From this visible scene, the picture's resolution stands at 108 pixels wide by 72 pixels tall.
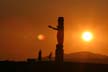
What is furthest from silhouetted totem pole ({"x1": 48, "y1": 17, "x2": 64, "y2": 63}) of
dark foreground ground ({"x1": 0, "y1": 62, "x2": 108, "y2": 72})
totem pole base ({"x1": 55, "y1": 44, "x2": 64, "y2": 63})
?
dark foreground ground ({"x1": 0, "y1": 62, "x2": 108, "y2": 72})

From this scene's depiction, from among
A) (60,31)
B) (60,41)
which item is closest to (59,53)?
(60,41)

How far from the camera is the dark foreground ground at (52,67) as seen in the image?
29891mm

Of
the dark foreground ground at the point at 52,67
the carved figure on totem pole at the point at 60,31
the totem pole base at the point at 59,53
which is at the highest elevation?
the carved figure on totem pole at the point at 60,31

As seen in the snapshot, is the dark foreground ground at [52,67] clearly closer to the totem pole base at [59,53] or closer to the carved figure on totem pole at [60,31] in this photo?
the totem pole base at [59,53]

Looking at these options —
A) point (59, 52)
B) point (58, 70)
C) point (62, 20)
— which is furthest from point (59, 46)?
point (58, 70)

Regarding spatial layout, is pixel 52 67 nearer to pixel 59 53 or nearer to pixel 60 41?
pixel 59 53

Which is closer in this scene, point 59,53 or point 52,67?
point 52,67

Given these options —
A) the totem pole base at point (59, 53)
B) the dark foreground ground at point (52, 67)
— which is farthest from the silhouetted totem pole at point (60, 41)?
A: the dark foreground ground at point (52, 67)

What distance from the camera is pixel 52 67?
101ft

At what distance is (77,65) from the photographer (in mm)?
30016

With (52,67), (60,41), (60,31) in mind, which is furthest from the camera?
(60,31)

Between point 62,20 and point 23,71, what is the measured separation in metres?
8.37

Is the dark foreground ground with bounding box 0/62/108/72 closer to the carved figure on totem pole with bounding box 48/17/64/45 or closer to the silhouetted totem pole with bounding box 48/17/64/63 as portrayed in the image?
the silhouetted totem pole with bounding box 48/17/64/63

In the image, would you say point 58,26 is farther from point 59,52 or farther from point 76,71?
point 76,71
